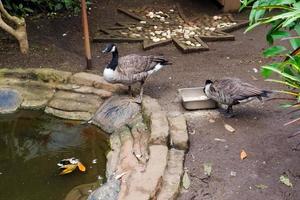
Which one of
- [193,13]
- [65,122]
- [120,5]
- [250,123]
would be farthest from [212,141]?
[120,5]

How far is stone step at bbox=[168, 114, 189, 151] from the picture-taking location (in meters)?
4.71

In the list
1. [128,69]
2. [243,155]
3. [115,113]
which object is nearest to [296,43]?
[243,155]

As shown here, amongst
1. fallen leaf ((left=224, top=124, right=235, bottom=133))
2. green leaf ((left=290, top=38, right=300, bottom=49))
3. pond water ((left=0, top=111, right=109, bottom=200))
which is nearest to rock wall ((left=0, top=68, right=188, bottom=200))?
pond water ((left=0, top=111, right=109, bottom=200))

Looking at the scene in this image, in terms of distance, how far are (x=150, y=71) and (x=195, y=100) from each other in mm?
617

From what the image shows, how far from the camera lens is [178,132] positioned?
16.0 feet

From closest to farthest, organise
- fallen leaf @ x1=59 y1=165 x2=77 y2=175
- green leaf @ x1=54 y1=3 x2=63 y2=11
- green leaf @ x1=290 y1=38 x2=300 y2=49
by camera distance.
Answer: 1. green leaf @ x1=290 y1=38 x2=300 y2=49
2. fallen leaf @ x1=59 y1=165 x2=77 y2=175
3. green leaf @ x1=54 y1=3 x2=63 y2=11

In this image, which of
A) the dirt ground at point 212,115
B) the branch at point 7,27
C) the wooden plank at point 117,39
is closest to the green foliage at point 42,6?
the dirt ground at point 212,115

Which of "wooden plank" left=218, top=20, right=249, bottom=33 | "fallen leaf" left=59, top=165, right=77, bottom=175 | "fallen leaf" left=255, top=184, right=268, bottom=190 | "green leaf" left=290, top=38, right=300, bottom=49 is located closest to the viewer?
"green leaf" left=290, top=38, right=300, bottom=49

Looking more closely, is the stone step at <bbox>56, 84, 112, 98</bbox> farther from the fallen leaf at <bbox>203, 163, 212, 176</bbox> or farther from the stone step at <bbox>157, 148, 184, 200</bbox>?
the fallen leaf at <bbox>203, 163, 212, 176</bbox>

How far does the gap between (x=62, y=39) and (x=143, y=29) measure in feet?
4.18

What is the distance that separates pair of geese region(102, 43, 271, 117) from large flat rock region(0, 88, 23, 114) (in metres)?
1.28

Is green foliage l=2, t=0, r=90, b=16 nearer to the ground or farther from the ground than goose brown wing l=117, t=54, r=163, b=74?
farther from the ground

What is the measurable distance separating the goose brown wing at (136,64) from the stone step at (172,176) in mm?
1194

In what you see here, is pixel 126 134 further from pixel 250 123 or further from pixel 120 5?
pixel 120 5
